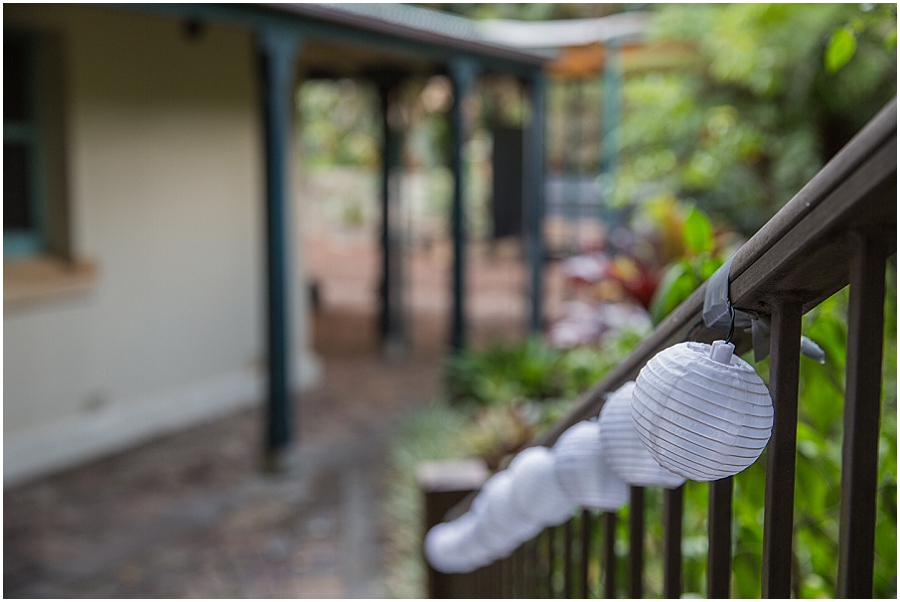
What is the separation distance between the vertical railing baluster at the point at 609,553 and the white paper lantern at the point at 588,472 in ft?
0.30

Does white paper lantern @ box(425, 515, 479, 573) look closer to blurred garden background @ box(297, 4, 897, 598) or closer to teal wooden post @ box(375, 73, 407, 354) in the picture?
blurred garden background @ box(297, 4, 897, 598)

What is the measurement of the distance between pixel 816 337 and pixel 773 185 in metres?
5.35

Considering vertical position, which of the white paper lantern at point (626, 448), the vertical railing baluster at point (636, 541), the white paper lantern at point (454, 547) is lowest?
the white paper lantern at point (454, 547)

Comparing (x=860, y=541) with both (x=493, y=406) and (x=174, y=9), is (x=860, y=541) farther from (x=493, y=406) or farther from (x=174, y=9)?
(x=493, y=406)

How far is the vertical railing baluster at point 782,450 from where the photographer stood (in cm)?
82

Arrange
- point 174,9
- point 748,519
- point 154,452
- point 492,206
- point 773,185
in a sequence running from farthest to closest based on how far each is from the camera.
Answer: point 492,206, point 773,185, point 154,452, point 174,9, point 748,519

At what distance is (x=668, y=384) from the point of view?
846 millimetres

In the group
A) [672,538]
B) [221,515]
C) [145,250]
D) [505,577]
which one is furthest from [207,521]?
[672,538]

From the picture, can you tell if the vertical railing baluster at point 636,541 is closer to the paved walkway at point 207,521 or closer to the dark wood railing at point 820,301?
the dark wood railing at point 820,301

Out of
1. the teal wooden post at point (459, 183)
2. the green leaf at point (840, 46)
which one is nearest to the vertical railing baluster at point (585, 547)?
the green leaf at point (840, 46)

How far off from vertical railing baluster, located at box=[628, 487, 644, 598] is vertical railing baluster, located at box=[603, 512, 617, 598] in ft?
0.22

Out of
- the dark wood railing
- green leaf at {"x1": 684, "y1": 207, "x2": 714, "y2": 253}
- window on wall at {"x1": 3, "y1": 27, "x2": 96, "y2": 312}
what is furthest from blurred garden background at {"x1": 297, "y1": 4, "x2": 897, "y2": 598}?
window on wall at {"x1": 3, "y1": 27, "x2": 96, "y2": 312}

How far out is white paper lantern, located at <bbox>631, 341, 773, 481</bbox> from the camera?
821mm

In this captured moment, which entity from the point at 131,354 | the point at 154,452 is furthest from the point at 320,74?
the point at 154,452
